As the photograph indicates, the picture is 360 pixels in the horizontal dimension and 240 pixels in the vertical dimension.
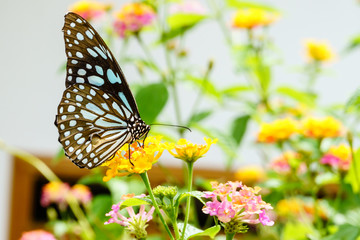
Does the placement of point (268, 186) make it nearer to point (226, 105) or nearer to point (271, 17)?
point (226, 105)

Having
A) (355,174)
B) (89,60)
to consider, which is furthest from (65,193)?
(355,174)

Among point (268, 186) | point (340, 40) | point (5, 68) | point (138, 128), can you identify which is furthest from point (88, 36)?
point (340, 40)

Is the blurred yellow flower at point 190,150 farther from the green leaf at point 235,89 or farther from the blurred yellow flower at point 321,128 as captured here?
the green leaf at point 235,89

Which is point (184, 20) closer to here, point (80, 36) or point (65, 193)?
point (80, 36)

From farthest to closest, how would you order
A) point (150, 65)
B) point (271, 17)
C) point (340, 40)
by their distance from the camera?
point (340, 40), point (271, 17), point (150, 65)

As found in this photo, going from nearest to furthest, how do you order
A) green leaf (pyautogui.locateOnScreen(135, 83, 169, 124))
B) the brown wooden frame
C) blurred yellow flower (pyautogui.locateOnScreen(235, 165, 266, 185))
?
green leaf (pyautogui.locateOnScreen(135, 83, 169, 124)) < blurred yellow flower (pyautogui.locateOnScreen(235, 165, 266, 185)) < the brown wooden frame

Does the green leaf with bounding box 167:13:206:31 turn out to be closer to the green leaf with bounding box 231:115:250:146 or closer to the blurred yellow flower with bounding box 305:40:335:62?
the green leaf with bounding box 231:115:250:146

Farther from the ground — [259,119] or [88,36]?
[88,36]

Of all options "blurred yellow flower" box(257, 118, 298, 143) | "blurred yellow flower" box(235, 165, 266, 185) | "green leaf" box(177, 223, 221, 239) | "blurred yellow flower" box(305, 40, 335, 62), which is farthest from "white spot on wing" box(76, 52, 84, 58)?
"blurred yellow flower" box(305, 40, 335, 62)
